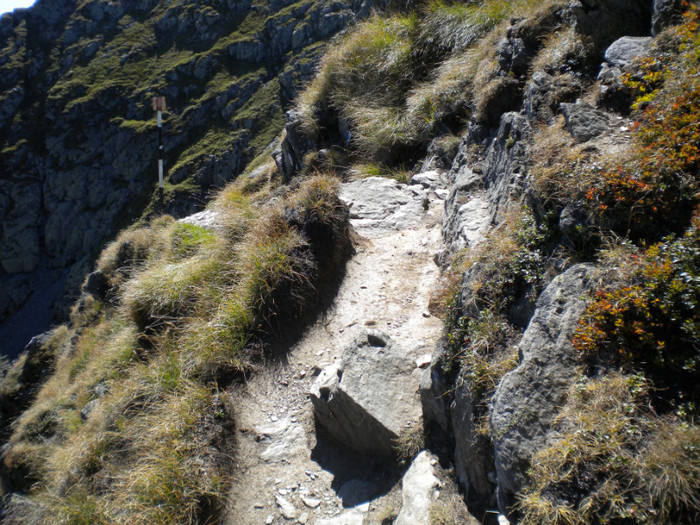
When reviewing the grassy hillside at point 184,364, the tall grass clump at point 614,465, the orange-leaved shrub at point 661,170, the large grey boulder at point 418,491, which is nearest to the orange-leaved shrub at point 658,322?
the tall grass clump at point 614,465

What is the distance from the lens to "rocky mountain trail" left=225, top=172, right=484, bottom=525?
3920 millimetres

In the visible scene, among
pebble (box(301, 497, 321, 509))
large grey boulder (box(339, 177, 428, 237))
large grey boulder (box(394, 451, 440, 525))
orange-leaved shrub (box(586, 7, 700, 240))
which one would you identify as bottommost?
pebble (box(301, 497, 321, 509))

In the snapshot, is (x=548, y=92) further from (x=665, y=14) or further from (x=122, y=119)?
(x=122, y=119)

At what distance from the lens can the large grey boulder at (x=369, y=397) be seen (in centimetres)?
427

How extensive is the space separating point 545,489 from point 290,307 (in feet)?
14.4

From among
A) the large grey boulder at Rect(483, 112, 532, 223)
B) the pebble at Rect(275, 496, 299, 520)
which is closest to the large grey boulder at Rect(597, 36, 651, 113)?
the large grey boulder at Rect(483, 112, 532, 223)

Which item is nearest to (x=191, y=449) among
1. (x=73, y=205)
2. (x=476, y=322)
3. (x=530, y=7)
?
(x=476, y=322)

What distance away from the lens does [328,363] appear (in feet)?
18.0

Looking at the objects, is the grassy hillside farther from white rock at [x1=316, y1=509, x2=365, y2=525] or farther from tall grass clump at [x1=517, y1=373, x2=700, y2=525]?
tall grass clump at [x1=517, y1=373, x2=700, y2=525]

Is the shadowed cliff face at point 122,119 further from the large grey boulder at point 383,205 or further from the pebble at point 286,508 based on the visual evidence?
the pebble at point 286,508

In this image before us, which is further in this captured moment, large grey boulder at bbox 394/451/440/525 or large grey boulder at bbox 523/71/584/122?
large grey boulder at bbox 523/71/584/122

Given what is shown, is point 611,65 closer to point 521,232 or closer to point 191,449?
point 521,232

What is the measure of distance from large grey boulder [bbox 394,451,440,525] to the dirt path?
37 cm

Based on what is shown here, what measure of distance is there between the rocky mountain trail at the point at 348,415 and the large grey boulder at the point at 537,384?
82 cm
